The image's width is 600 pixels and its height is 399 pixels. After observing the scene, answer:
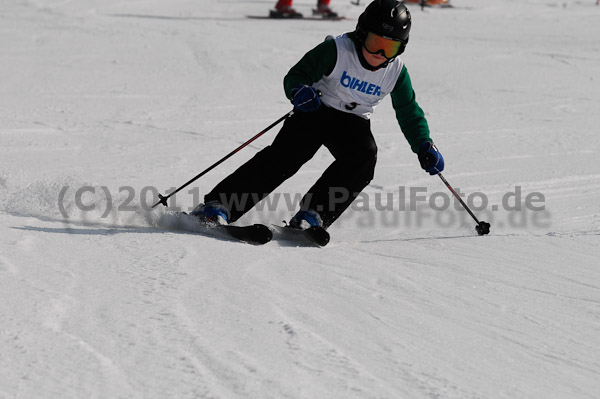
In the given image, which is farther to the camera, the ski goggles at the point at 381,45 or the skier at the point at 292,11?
the skier at the point at 292,11

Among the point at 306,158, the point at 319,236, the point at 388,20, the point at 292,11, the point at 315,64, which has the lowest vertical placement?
the point at 319,236

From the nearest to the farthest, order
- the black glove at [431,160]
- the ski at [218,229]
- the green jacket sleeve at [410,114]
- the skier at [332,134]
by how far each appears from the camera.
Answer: the ski at [218,229] < the skier at [332,134] < the black glove at [431,160] < the green jacket sleeve at [410,114]

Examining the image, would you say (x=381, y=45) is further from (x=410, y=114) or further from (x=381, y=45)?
(x=410, y=114)

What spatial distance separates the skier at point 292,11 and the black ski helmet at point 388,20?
10072mm

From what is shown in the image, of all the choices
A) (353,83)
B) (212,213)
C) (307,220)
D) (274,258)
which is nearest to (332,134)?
(353,83)

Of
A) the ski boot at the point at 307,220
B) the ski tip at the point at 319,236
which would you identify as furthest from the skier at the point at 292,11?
the ski tip at the point at 319,236

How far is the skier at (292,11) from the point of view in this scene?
13.7 meters

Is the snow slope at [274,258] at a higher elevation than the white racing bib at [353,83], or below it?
below

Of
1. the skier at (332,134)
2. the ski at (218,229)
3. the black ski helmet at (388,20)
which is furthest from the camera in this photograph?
the skier at (332,134)

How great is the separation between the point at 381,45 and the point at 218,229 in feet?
4.01

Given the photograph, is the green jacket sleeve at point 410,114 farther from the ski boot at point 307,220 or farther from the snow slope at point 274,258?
the ski boot at point 307,220

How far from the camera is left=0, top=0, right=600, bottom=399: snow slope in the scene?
210 cm

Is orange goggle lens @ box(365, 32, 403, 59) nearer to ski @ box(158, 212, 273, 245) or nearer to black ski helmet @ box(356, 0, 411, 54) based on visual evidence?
black ski helmet @ box(356, 0, 411, 54)

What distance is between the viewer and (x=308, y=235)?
379 cm
